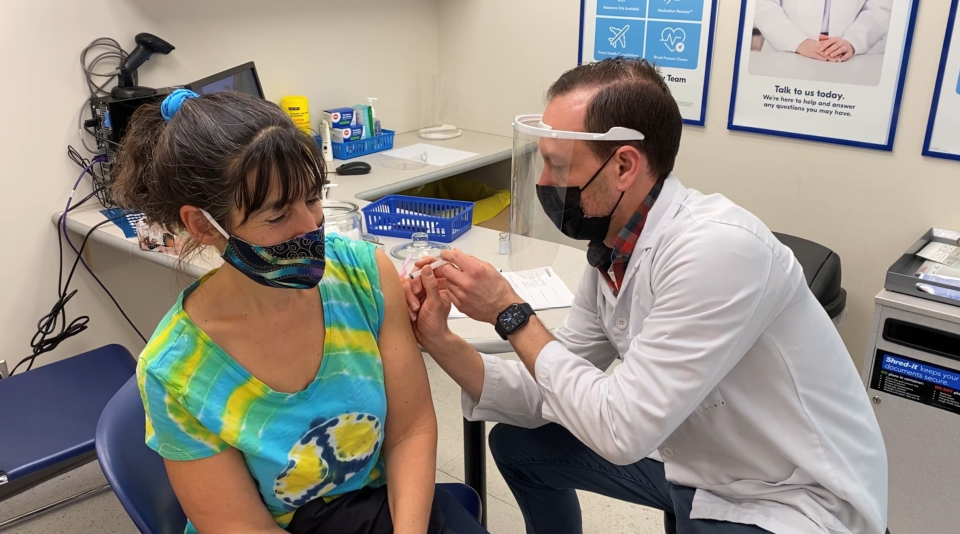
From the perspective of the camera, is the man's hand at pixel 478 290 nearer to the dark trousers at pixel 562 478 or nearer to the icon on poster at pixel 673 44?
the dark trousers at pixel 562 478

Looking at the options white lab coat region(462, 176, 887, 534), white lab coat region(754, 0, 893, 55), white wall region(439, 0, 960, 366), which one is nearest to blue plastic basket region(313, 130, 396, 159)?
white wall region(439, 0, 960, 366)

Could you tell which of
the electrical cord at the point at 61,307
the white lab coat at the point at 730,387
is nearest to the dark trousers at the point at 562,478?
the white lab coat at the point at 730,387

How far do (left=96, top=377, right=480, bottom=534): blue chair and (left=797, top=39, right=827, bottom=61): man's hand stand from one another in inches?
93.4

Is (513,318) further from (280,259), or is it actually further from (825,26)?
(825,26)

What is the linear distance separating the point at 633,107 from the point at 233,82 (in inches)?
62.6

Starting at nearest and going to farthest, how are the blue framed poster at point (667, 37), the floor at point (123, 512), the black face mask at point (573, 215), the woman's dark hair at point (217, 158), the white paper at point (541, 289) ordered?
the woman's dark hair at point (217, 158), the black face mask at point (573, 215), the white paper at point (541, 289), the floor at point (123, 512), the blue framed poster at point (667, 37)

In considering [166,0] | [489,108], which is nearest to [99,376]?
[166,0]

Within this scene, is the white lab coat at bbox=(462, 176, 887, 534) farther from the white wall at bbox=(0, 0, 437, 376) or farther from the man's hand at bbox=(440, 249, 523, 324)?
the white wall at bbox=(0, 0, 437, 376)

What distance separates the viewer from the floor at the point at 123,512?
2096 millimetres

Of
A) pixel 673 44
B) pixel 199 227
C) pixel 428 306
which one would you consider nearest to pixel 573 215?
pixel 428 306

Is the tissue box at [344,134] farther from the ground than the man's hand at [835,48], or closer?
closer

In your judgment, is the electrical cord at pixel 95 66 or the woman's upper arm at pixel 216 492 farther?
the electrical cord at pixel 95 66

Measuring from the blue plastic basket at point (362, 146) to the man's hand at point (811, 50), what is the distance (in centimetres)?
169

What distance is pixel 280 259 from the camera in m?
1.12
